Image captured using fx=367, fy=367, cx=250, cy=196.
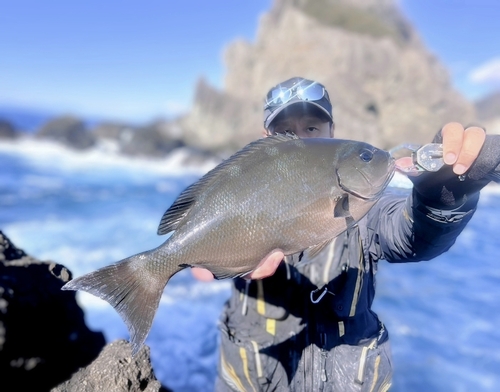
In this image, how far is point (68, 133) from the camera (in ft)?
102

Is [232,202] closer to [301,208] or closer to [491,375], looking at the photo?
[301,208]

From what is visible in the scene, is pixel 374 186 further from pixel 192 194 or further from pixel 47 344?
pixel 47 344

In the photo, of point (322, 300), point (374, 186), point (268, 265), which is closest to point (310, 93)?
point (374, 186)

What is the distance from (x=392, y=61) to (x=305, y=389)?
3101 centimetres

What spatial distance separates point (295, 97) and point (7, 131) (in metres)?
34.4

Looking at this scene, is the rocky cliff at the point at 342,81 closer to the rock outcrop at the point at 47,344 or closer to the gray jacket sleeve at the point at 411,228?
the gray jacket sleeve at the point at 411,228

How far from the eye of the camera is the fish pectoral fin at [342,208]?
70.4 inches

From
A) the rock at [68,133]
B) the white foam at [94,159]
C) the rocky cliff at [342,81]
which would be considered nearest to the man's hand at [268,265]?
the rocky cliff at [342,81]

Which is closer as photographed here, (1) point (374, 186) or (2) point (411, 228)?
(1) point (374, 186)

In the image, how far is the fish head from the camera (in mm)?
1837

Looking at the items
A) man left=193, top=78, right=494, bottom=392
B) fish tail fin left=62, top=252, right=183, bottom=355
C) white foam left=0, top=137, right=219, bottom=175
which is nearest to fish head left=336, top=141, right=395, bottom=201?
man left=193, top=78, right=494, bottom=392

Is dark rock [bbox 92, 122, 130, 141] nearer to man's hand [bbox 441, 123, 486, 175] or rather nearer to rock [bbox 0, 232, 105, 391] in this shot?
rock [bbox 0, 232, 105, 391]

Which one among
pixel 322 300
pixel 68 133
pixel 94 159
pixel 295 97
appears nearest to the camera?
pixel 322 300

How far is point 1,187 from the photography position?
14883 millimetres
